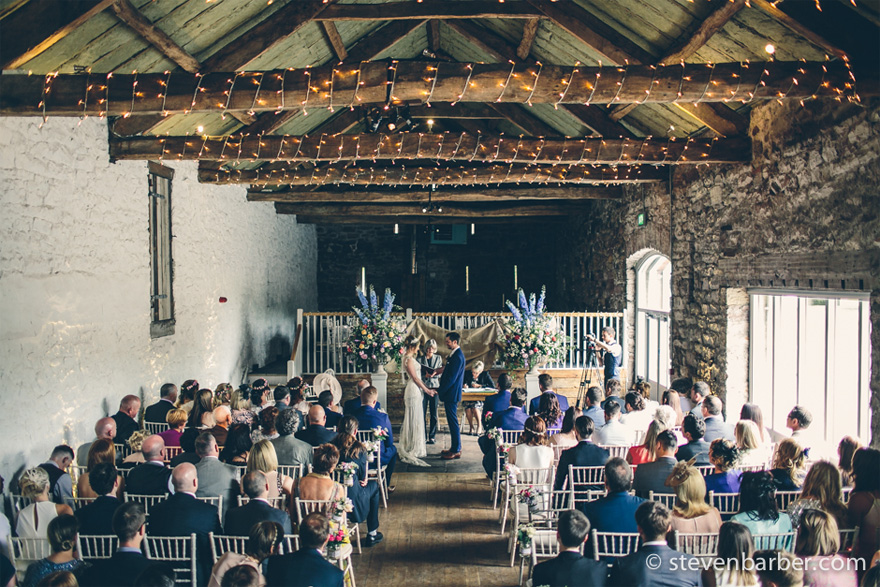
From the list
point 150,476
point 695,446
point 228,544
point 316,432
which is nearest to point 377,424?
point 316,432

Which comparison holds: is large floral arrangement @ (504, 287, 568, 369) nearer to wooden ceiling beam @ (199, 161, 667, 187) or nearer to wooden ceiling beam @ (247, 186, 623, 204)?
wooden ceiling beam @ (199, 161, 667, 187)

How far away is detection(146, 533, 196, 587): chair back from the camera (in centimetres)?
348

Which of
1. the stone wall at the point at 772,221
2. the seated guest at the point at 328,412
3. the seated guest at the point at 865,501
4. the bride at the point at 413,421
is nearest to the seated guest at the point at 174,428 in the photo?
the seated guest at the point at 328,412

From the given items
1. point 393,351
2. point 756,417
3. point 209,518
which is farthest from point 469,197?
point 209,518

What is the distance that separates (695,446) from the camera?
4.80m

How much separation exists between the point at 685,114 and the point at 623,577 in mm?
6134

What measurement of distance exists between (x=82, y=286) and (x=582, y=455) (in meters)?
4.74

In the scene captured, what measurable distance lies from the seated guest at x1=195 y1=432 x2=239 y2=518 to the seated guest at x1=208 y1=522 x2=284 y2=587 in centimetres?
118

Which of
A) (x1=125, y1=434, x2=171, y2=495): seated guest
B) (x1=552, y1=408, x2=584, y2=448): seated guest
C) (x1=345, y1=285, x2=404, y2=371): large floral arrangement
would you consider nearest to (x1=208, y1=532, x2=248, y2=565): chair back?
(x1=125, y1=434, x2=171, y2=495): seated guest

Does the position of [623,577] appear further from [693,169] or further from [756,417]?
[693,169]

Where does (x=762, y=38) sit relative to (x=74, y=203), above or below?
above

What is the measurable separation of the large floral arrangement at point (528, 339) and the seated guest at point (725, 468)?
18.0 feet

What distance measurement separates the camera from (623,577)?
3000 mm

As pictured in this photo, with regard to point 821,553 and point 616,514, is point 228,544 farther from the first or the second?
point 821,553
